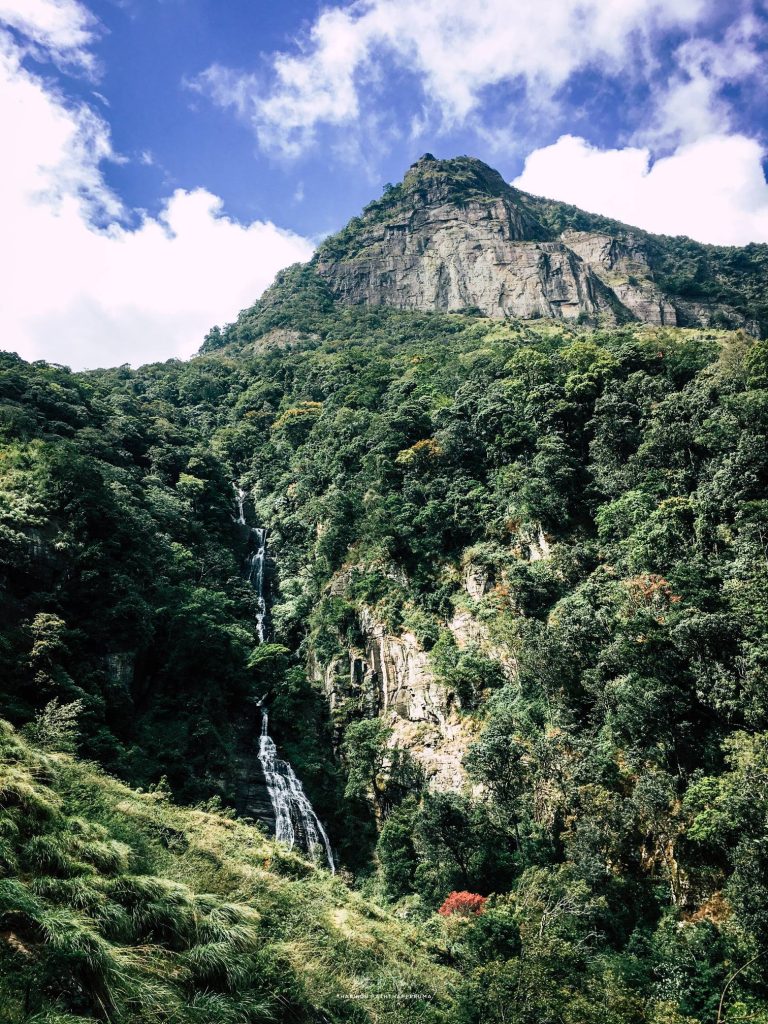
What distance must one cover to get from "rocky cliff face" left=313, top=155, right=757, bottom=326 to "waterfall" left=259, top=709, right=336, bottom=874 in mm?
87158

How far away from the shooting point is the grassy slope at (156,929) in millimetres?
7500

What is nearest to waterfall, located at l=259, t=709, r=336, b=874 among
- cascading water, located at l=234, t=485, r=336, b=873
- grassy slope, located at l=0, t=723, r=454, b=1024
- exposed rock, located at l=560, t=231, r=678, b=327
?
cascading water, located at l=234, t=485, r=336, b=873

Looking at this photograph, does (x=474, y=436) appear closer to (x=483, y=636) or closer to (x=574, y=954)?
(x=483, y=636)

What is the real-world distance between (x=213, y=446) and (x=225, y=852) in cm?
5180

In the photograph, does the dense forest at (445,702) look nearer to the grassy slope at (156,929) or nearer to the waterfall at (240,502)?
the grassy slope at (156,929)

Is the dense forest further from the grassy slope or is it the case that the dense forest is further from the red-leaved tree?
the red-leaved tree

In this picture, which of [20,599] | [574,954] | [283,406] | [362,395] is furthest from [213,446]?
[574,954]

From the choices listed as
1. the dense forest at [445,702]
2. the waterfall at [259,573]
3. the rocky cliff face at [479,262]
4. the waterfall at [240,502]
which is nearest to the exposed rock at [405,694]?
the dense forest at [445,702]

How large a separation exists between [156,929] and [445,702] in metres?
24.0

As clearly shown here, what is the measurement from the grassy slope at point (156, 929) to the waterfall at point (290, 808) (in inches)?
451

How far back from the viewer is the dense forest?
1137 cm

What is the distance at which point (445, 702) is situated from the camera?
32.3 metres

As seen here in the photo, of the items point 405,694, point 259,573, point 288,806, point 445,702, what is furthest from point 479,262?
point 288,806

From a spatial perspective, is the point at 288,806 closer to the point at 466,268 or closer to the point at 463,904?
the point at 463,904
